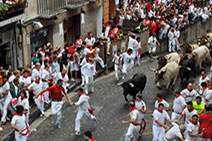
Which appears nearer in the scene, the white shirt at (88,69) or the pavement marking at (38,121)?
the pavement marking at (38,121)

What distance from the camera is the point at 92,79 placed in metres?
16.9

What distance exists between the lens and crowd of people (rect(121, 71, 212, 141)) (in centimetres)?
1123

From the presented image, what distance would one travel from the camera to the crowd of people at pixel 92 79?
1177cm

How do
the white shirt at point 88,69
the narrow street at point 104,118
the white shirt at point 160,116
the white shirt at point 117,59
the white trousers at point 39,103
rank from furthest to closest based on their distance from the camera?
1. the white shirt at point 117,59
2. the white shirt at point 88,69
3. the white trousers at point 39,103
4. the narrow street at point 104,118
5. the white shirt at point 160,116

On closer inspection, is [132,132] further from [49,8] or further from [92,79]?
[49,8]

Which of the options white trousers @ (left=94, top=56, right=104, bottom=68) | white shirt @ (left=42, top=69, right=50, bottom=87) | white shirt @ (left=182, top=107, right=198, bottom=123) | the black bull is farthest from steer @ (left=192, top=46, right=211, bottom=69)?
white shirt @ (left=42, top=69, right=50, bottom=87)

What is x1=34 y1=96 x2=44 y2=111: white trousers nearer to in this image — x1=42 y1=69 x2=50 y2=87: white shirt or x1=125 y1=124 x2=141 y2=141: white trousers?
x1=42 y1=69 x2=50 y2=87: white shirt

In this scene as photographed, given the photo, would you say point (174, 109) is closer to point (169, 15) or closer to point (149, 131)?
point (149, 131)

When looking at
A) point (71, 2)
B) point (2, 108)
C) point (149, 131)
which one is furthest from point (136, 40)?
point (2, 108)

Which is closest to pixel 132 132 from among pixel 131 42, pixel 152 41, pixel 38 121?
pixel 38 121

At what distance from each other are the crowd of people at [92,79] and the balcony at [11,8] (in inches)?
73.0

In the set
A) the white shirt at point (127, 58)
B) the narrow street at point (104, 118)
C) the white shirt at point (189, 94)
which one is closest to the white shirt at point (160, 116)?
the narrow street at point (104, 118)

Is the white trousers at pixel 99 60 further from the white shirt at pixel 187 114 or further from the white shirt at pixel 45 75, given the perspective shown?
the white shirt at pixel 187 114

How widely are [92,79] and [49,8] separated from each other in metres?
4.68
